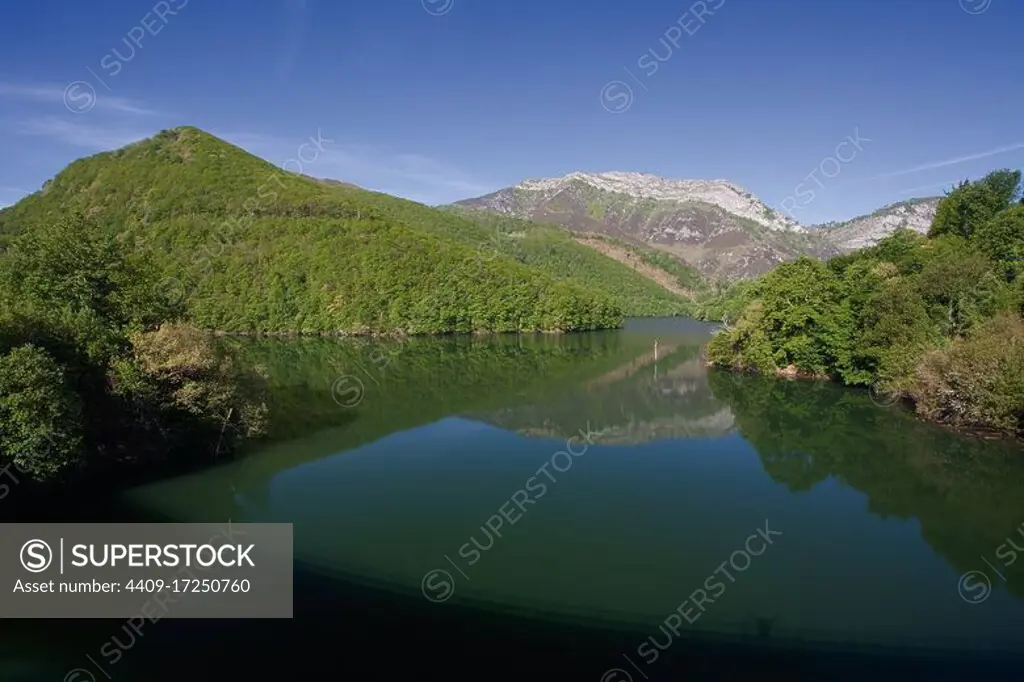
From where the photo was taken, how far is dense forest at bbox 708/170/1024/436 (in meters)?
37.6

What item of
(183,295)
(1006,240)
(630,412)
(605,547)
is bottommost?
(605,547)

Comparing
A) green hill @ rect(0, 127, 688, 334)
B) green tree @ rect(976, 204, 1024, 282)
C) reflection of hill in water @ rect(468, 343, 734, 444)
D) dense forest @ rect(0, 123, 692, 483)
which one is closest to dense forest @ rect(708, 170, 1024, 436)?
green tree @ rect(976, 204, 1024, 282)

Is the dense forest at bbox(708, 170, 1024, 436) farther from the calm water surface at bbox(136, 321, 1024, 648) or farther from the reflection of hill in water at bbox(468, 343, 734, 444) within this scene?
the reflection of hill in water at bbox(468, 343, 734, 444)

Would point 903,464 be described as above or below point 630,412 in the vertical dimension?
below

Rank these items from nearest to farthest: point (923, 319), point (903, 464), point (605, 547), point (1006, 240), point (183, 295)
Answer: point (605, 547)
point (903, 464)
point (183, 295)
point (923, 319)
point (1006, 240)

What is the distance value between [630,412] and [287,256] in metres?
86.7

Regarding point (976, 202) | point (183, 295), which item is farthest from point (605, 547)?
point (976, 202)

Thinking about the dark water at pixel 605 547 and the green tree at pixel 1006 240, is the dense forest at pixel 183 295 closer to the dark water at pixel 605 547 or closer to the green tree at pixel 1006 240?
the dark water at pixel 605 547

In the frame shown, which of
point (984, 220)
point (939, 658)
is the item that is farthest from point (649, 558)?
point (984, 220)

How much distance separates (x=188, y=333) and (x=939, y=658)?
30.5 meters

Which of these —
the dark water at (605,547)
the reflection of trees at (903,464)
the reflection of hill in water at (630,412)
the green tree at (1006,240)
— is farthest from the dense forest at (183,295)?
the green tree at (1006,240)

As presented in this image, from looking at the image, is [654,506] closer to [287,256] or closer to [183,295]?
[183,295]

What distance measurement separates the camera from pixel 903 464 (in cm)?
3456

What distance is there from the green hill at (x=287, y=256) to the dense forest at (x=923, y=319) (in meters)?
55.8
